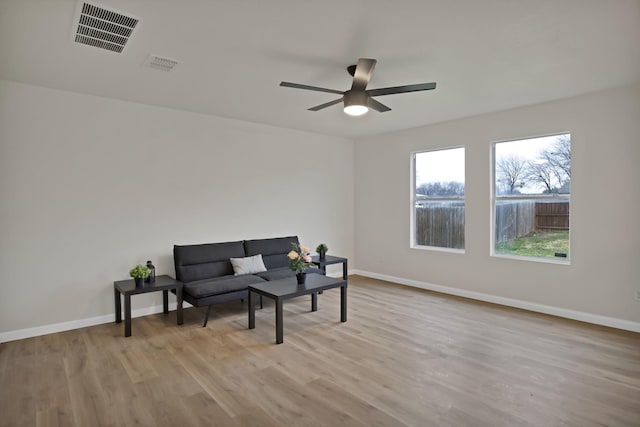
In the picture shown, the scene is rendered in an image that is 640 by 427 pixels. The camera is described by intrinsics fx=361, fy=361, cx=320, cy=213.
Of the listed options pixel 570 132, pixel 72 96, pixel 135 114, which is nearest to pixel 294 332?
pixel 135 114

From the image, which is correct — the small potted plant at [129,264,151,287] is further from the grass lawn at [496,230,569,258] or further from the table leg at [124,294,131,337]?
the grass lawn at [496,230,569,258]

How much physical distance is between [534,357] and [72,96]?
5332mm

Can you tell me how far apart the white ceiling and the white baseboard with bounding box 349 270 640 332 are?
8.31 ft

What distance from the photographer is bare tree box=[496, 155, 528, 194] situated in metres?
4.75

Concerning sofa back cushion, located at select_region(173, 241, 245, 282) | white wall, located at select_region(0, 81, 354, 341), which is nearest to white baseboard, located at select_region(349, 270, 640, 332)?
white wall, located at select_region(0, 81, 354, 341)

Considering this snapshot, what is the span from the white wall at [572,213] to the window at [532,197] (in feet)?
0.43

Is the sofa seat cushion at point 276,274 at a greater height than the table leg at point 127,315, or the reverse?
the sofa seat cushion at point 276,274

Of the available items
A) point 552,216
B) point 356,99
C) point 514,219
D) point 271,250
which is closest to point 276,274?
point 271,250

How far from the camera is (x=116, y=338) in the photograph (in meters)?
3.69

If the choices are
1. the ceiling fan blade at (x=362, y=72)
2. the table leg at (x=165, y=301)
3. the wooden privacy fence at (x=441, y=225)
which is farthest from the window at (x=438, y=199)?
the table leg at (x=165, y=301)

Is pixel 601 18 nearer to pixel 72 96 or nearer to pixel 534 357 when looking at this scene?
pixel 534 357

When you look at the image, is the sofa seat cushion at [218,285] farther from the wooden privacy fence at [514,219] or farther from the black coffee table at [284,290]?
the wooden privacy fence at [514,219]

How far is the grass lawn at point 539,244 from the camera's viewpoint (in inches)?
174

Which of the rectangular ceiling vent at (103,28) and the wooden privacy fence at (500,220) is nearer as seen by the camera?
the rectangular ceiling vent at (103,28)
